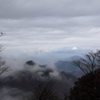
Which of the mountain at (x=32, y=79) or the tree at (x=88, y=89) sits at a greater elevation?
the mountain at (x=32, y=79)

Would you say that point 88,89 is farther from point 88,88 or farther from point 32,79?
point 32,79

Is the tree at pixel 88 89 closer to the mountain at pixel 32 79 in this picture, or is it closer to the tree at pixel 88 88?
the tree at pixel 88 88

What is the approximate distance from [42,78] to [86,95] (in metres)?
70.3

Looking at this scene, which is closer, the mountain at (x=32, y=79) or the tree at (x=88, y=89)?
the tree at (x=88, y=89)

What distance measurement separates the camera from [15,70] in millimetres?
91062

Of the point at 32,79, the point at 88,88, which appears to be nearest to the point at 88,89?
the point at 88,88

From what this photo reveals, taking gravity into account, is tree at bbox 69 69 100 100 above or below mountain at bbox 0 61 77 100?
below

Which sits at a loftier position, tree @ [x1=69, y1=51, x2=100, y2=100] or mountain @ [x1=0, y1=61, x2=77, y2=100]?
mountain @ [x1=0, y1=61, x2=77, y2=100]

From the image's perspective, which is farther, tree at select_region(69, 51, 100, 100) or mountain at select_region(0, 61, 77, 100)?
mountain at select_region(0, 61, 77, 100)

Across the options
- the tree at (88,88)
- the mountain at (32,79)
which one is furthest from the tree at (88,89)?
the mountain at (32,79)

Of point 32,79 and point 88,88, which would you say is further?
point 32,79

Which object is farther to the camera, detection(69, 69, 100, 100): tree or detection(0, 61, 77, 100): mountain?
detection(0, 61, 77, 100): mountain

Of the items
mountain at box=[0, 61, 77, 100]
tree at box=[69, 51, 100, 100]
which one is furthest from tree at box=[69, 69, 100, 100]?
mountain at box=[0, 61, 77, 100]

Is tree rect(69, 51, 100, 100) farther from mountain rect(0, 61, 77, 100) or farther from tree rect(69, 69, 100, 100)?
mountain rect(0, 61, 77, 100)
